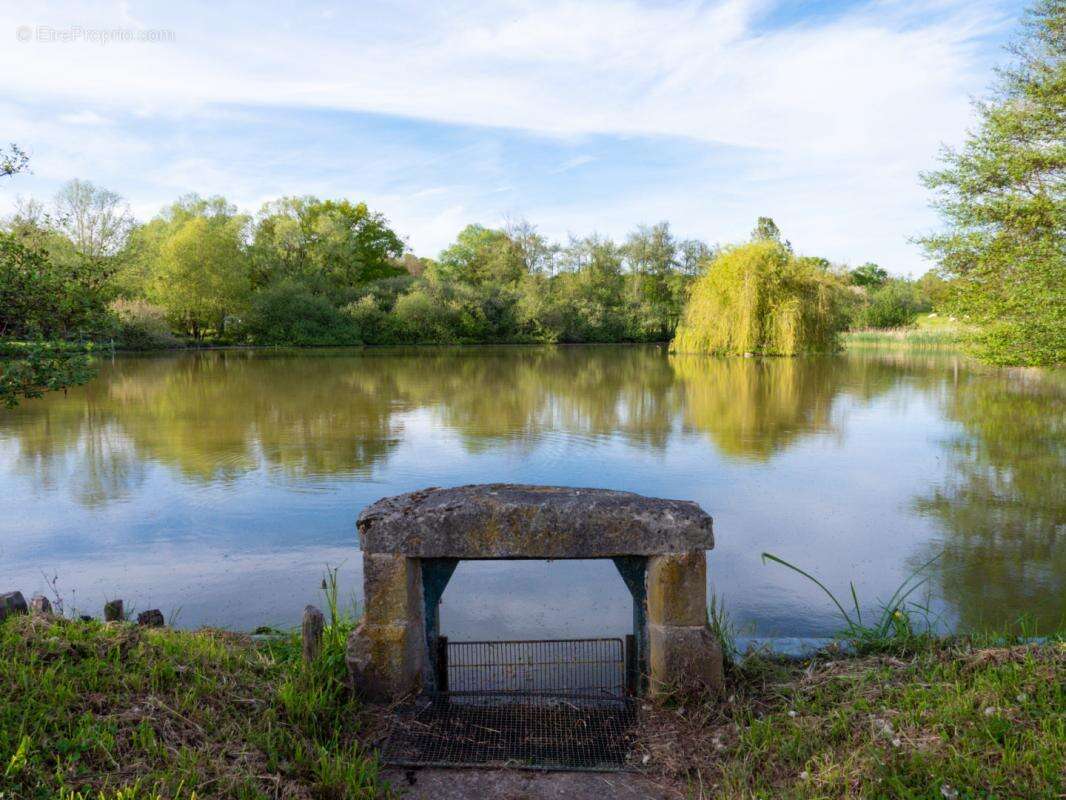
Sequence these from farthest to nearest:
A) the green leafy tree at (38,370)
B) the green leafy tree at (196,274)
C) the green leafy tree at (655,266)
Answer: the green leafy tree at (655,266) < the green leafy tree at (196,274) < the green leafy tree at (38,370)

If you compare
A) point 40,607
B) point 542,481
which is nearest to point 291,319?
point 542,481

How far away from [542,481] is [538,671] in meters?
5.38

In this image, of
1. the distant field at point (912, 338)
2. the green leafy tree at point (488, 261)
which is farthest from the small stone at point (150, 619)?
the green leafy tree at point (488, 261)

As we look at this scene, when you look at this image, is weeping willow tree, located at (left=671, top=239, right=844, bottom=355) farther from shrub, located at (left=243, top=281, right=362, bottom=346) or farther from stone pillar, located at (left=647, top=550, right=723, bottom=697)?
stone pillar, located at (left=647, top=550, right=723, bottom=697)

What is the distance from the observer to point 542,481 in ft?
33.0

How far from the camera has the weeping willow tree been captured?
35.3m

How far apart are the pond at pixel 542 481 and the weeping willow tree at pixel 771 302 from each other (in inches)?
535

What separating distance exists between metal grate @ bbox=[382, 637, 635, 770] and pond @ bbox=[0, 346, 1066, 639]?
82 centimetres

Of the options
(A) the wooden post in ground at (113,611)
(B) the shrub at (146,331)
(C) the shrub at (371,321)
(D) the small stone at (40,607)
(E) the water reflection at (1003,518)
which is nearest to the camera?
(D) the small stone at (40,607)

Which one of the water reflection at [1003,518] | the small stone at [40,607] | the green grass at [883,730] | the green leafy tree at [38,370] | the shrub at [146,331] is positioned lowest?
the water reflection at [1003,518]

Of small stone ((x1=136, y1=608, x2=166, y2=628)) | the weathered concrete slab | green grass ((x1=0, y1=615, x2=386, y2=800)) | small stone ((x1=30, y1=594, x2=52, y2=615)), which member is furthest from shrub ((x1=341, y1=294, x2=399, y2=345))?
the weathered concrete slab

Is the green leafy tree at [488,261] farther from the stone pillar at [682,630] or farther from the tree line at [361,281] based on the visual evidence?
the stone pillar at [682,630]

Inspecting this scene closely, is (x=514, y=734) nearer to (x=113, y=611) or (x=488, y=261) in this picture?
(x=113, y=611)

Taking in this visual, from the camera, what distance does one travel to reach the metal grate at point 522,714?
3.57 m
